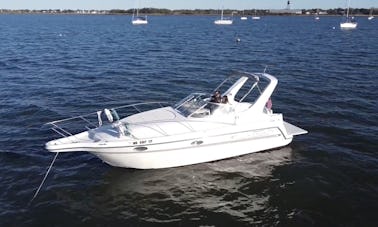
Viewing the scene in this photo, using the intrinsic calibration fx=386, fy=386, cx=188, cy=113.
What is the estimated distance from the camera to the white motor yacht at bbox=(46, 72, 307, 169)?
46.3 feet

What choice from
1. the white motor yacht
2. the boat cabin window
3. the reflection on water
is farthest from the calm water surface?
the boat cabin window

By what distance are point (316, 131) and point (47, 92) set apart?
59.1 ft

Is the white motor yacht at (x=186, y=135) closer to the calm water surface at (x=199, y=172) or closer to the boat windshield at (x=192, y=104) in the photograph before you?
the boat windshield at (x=192, y=104)

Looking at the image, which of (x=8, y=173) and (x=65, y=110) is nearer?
(x=8, y=173)

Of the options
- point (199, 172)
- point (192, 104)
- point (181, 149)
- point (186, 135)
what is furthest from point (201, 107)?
point (199, 172)

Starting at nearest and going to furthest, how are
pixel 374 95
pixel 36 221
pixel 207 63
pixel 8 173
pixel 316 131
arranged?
pixel 36 221, pixel 8 173, pixel 316 131, pixel 374 95, pixel 207 63

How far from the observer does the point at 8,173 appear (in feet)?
48.3

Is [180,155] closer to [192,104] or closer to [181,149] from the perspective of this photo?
[181,149]

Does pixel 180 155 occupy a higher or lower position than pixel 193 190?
higher

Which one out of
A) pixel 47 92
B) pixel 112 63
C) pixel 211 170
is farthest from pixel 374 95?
pixel 112 63

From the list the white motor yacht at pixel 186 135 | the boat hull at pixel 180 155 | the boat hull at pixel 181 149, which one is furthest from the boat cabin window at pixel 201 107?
the boat hull at pixel 180 155

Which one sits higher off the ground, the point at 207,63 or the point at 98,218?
the point at 207,63

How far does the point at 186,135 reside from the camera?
14617 mm

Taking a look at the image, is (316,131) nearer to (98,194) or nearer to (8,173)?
(98,194)
